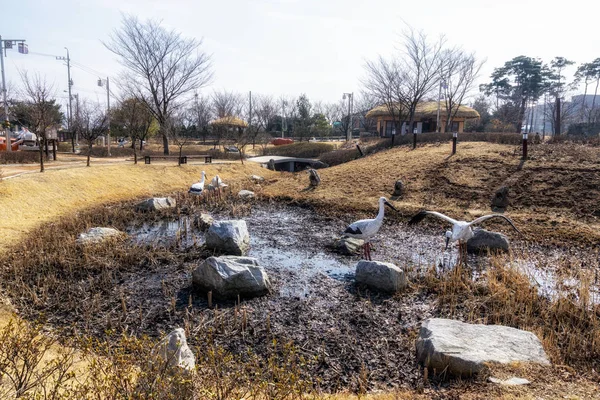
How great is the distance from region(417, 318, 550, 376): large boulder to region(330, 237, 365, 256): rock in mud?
4.24 m

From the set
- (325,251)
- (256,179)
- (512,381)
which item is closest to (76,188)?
(256,179)

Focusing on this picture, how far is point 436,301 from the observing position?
6441mm

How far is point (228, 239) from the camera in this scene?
8.77 m

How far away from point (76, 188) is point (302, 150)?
63.9 ft

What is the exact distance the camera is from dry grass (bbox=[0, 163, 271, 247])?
10.8 metres

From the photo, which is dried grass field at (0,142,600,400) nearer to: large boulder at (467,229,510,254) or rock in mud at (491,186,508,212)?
rock in mud at (491,186,508,212)

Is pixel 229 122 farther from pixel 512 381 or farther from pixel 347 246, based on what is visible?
pixel 512 381

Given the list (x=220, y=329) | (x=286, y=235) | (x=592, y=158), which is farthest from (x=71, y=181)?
(x=592, y=158)

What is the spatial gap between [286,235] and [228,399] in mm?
7867

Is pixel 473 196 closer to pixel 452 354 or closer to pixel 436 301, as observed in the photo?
pixel 436 301

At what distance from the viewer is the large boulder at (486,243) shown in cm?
891

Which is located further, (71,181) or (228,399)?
(71,181)

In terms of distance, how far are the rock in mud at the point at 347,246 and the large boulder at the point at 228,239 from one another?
2159mm

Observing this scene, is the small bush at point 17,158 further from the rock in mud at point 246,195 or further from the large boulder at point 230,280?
the large boulder at point 230,280
